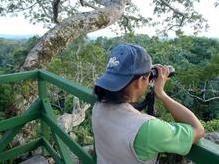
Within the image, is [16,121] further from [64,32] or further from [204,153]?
[64,32]

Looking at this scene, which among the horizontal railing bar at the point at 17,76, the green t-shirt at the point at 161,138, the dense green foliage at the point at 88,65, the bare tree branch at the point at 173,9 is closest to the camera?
the green t-shirt at the point at 161,138

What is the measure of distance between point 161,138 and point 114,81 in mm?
253

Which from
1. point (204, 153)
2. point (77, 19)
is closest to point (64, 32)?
point (77, 19)

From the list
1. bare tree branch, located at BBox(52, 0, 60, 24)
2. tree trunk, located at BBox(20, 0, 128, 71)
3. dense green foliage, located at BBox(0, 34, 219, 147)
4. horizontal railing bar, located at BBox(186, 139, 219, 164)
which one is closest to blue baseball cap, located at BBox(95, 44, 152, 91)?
horizontal railing bar, located at BBox(186, 139, 219, 164)

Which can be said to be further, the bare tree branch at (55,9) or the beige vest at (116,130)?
the bare tree branch at (55,9)

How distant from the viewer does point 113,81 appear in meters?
1.32

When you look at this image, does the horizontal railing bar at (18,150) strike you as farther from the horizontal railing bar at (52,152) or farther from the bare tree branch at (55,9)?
the bare tree branch at (55,9)

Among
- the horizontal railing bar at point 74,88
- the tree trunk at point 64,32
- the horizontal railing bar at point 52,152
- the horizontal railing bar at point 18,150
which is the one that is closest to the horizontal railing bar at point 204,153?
the horizontal railing bar at point 74,88

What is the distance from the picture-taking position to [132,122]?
131cm

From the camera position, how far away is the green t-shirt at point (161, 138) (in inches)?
48.4

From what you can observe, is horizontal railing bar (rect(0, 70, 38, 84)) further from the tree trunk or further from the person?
the tree trunk

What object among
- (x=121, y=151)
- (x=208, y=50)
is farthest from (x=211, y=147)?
(x=208, y=50)

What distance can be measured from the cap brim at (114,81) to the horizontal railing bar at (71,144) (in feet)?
2.28

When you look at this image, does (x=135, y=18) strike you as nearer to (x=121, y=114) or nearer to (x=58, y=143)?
(x=58, y=143)
